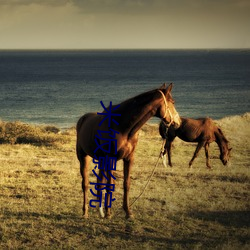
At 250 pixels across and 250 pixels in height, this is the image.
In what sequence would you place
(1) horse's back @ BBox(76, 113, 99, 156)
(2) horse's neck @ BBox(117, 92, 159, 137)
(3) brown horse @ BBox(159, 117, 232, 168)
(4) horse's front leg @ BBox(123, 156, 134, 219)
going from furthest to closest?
(3) brown horse @ BBox(159, 117, 232, 168)
(1) horse's back @ BBox(76, 113, 99, 156)
(4) horse's front leg @ BBox(123, 156, 134, 219)
(2) horse's neck @ BBox(117, 92, 159, 137)

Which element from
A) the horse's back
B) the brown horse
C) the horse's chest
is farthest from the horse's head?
the brown horse

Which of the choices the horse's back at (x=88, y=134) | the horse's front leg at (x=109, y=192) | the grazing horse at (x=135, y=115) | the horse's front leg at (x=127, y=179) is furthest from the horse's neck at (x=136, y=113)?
the horse's front leg at (x=109, y=192)

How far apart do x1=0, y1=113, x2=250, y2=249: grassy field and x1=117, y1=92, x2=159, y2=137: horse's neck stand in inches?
91.9

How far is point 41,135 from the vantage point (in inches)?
925

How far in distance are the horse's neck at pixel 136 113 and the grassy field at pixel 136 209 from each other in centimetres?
233

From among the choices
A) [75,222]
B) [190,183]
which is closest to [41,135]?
[190,183]

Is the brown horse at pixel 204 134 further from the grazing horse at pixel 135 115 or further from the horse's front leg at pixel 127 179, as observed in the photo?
the grazing horse at pixel 135 115

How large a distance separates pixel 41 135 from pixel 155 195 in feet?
45.9

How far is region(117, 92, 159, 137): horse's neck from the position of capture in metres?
7.65

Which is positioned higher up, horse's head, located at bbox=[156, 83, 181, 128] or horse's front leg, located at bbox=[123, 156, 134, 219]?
horse's head, located at bbox=[156, 83, 181, 128]

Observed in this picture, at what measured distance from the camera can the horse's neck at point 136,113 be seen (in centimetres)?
765

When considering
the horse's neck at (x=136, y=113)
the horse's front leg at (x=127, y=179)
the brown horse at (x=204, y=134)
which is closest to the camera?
the horse's neck at (x=136, y=113)

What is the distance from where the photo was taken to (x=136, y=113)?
7684 mm

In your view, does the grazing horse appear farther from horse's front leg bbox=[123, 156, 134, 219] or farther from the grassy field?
the grassy field
